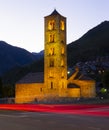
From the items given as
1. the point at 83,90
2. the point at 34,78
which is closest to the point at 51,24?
the point at 34,78

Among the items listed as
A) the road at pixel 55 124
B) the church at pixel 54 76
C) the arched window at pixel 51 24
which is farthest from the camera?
the arched window at pixel 51 24

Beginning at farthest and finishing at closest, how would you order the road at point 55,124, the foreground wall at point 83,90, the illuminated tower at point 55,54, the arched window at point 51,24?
1. the arched window at point 51,24
2. the foreground wall at point 83,90
3. the illuminated tower at point 55,54
4. the road at point 55,124

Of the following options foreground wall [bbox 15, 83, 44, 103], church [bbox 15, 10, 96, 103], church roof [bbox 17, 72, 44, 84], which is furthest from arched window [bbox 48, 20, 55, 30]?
foreground wall [bbox 15, 83, 44, 103]

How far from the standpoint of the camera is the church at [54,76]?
82.7m

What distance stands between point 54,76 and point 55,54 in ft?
17.4

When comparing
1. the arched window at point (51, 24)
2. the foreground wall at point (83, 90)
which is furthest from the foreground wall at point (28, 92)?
the arched window at point (51, 24)

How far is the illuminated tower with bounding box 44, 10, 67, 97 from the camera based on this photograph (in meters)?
82.5

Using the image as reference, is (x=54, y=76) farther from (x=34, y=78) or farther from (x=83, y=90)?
(x=83, y=90)

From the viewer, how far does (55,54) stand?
3310 inches

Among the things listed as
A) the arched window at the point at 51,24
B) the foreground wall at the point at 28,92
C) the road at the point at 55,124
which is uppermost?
the arched window at the point at 51,24

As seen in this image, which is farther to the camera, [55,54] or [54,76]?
[55,54]

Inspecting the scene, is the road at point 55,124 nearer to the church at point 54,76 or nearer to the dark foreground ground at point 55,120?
the dark foreground ground at point 55,120

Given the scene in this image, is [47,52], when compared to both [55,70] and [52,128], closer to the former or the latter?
[55,70]

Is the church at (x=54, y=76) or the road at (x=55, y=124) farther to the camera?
the church at (x=54, y=76)
